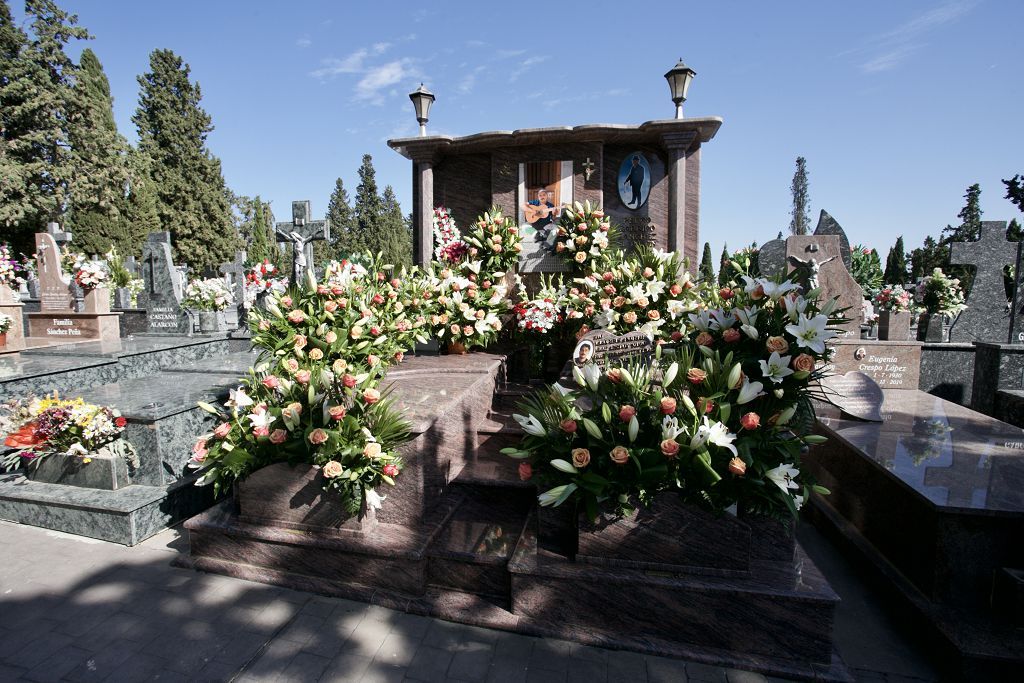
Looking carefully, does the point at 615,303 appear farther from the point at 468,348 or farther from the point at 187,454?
the point at 187,454

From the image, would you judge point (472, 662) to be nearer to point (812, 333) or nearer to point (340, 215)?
point (812, 333)

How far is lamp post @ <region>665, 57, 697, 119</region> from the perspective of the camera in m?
6.28

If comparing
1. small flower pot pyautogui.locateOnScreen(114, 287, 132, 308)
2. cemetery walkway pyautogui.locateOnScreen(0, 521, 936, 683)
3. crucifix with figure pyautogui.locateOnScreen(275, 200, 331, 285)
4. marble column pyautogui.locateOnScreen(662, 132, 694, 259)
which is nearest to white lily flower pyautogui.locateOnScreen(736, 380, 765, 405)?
cemetery walkway pyautogui.locateOnScreen(0, 521, 936, 683)

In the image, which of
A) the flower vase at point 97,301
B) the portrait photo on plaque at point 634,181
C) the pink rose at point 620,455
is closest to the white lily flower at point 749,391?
the pink rose at point 620,455

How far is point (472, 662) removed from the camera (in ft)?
9.25

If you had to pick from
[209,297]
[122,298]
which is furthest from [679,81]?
[122,298]

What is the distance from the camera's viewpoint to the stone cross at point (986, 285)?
30.5ft

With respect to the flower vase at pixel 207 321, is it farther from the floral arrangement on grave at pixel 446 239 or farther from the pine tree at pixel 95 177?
the pine tree at pixel 95 177

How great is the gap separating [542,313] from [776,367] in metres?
3.05

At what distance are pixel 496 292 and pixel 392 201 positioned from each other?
53.7m

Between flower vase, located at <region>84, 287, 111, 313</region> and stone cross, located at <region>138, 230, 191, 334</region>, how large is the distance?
113 centimetres

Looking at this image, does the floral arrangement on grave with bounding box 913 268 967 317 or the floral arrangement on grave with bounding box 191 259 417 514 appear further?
the floral arrangement on grave with bounding box 913 268 967 317

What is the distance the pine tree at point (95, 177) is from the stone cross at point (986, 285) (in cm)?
3537

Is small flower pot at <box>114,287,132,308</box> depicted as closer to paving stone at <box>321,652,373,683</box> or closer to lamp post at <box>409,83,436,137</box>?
lamp post at <box>409,83,436,137</box>
